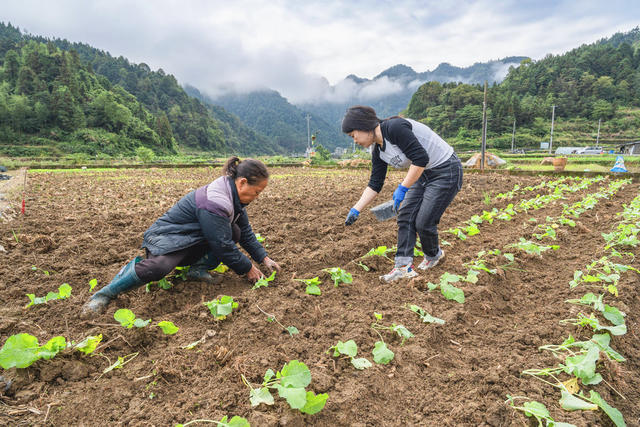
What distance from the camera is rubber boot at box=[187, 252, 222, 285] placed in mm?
2734

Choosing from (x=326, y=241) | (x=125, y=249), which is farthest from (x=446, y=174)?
(x=125, y=249)

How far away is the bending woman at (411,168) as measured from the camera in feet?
8.12

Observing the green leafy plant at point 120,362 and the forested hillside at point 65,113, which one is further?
the forested hillside at point 65,113

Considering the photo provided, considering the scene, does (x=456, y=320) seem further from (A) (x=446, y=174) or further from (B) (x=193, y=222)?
(B) (x=193, y=222)

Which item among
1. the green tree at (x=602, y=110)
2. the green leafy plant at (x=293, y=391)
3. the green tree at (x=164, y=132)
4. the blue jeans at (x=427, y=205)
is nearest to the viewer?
the green leafy plant at (x=293, y=391)

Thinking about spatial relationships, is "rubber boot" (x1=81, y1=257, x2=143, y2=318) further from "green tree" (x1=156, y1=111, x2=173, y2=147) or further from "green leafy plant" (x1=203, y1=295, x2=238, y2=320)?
"green tree" (x1=156, y1=111, x2=173, y2=147)

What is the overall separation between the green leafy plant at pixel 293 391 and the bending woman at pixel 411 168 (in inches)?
58.9

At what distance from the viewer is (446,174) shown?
262 cm

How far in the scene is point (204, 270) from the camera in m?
2.75

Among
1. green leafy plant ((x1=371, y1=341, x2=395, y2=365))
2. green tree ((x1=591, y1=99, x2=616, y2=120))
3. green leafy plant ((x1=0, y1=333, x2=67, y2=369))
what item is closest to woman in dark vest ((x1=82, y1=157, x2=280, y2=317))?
green leafy plant ((x1=0, y1=333, x2=67, y2=369))

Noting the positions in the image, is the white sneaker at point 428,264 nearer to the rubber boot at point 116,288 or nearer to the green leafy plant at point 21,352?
the rubber boot at point 116,288

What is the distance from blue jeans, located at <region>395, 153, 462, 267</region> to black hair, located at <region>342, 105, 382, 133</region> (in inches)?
24.8

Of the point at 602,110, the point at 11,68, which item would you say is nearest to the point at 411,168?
the point at 602,110

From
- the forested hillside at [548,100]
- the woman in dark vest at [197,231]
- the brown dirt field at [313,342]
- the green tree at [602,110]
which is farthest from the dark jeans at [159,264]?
the green tree at [602,110]
